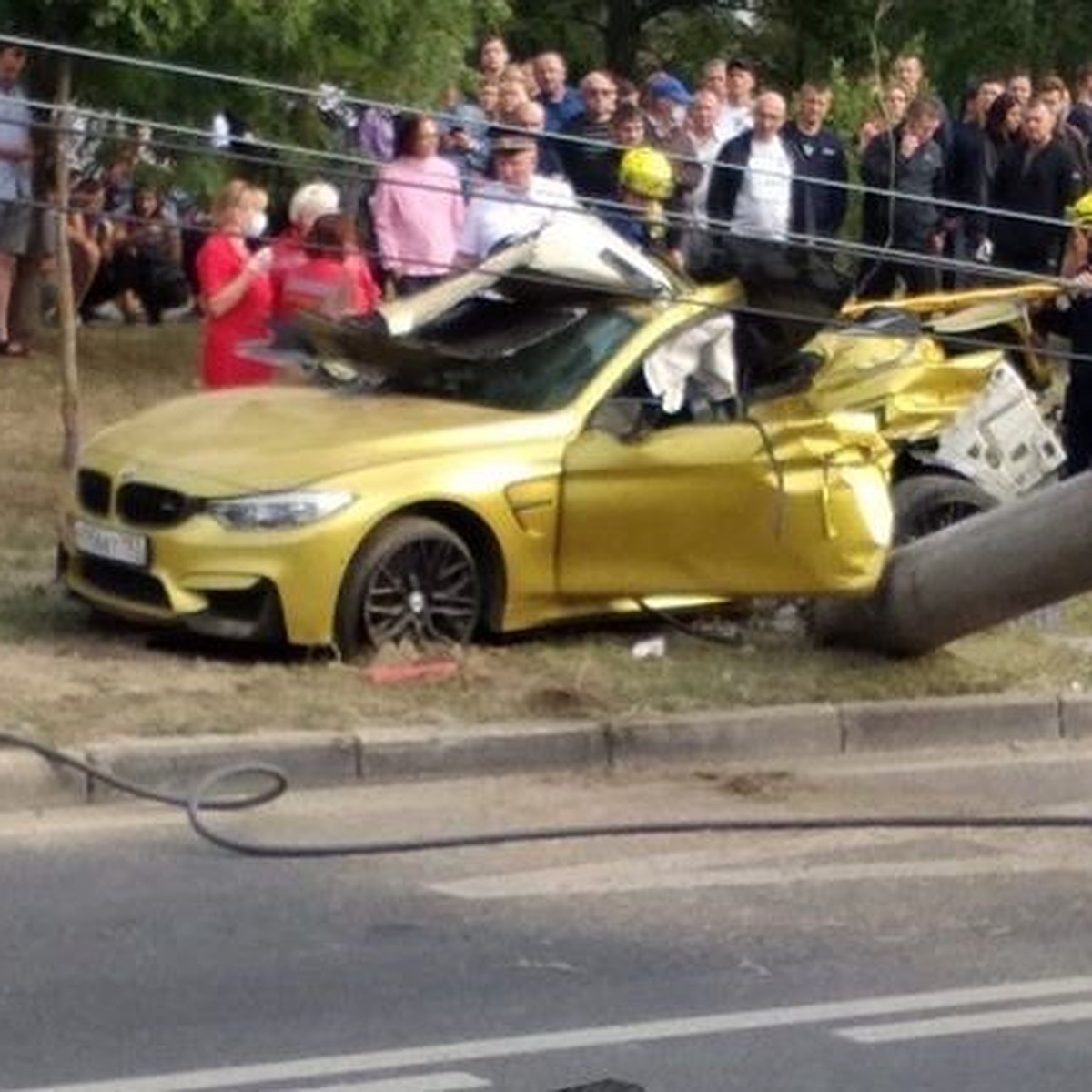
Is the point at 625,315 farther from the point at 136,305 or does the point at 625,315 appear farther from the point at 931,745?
the point at 136,305

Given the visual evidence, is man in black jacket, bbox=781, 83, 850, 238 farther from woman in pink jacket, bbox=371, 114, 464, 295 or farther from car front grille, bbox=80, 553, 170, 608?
car front grille, bbox=80, 553, 170, 608

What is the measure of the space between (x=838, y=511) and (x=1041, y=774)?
124 centimetres

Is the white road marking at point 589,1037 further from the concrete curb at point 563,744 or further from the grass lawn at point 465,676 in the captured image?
the grass lawn at point 465,676

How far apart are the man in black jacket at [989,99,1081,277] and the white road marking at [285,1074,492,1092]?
15.2 meters

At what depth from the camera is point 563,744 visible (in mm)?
13312

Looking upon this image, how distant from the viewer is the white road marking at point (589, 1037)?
333 inches

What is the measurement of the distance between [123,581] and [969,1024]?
5.67 metres

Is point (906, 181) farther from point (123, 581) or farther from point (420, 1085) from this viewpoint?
point (420, 1085)

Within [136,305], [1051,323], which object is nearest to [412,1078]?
[1051,323]

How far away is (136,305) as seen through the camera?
24.5 meters

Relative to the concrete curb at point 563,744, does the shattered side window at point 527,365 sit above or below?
above

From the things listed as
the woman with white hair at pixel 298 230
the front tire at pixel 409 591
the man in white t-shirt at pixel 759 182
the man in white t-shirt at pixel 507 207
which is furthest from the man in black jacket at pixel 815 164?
the front tire at pixel 409 591

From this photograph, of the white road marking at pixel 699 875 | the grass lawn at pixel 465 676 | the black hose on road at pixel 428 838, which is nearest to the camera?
the white road marking at pixel 699 875

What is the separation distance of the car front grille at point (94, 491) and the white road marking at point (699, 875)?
11.9ft
